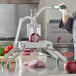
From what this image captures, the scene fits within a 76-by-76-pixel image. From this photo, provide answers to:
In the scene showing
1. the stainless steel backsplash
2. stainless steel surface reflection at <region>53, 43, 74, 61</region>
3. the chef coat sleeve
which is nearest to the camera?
the chef coat sleeve

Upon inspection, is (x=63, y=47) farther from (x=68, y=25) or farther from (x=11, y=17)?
(x=68, y=25)

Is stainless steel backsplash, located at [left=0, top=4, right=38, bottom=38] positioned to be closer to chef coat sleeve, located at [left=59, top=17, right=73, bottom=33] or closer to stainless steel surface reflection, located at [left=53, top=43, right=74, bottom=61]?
stainless steel surface reflection, located at [left=53, top=43, right=74, bottom=61]

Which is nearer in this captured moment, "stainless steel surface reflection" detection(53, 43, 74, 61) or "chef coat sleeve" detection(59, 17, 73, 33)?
"chef coat sleeve" detection(59, 17, 73, 33)

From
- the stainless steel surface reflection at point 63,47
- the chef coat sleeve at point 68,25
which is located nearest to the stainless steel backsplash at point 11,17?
the stainless steel surface reflection at point 63,47

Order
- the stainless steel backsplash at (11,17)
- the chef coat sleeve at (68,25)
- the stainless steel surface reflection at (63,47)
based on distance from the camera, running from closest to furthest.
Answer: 1. the chef coat sleeve at (68,25)
2. the stainless steel surface reflection at (63,47)
3. the stainless steel backsplash at (11,17)

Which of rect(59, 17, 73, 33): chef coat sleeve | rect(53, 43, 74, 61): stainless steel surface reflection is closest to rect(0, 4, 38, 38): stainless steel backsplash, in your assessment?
rect(53, 43, 74, 61): stainless steel surface reflection

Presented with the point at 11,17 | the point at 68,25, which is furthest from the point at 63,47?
the point at 68,25

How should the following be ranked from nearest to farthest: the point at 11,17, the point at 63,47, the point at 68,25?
the point at 68,25 < the point at 63,47 < the point at 11,17

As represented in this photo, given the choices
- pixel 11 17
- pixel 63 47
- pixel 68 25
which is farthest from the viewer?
pixel 11 17

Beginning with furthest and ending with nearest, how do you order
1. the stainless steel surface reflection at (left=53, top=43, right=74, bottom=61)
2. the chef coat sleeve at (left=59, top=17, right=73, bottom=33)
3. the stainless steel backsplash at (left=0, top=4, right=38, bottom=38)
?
the stainless steel backsplash at (left=0, top=4, right=38, bottom=38) < the stainless steel surface reflection at (left=53, top=43, right=74, bottom=61) < the chef coat sleeve at (left=59, top=17, right=73, bottom=33)

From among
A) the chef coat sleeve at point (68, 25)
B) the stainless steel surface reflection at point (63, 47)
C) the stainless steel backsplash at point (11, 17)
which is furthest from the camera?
the stainless steel backsplash at point (11, 17)

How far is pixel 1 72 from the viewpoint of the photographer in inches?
52.5

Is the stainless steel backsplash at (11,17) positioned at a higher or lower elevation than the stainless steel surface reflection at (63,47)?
higher

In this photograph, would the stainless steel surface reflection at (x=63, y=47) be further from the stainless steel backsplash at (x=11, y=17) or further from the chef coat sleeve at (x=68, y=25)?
the chef coat sleeve at (x=68, y=25)
